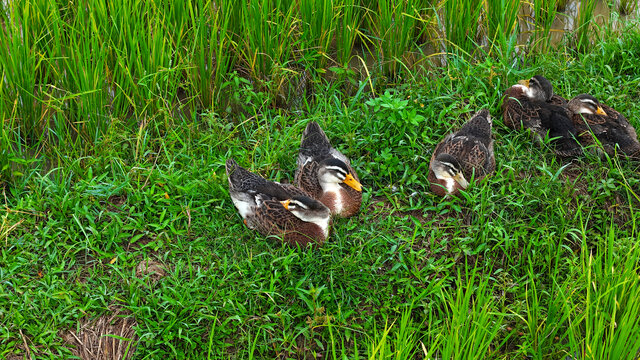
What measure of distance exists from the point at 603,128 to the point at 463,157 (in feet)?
4.17

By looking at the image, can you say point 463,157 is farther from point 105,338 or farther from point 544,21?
point 105,338

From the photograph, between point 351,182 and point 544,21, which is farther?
point 544,21

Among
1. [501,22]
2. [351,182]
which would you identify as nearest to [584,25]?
[501,22]

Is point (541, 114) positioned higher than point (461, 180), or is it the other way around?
point (541, 114)

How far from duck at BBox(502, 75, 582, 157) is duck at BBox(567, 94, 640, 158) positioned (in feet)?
0.30

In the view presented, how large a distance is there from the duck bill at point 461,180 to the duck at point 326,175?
72cm

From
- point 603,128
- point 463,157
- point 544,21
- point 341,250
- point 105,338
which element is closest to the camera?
point 105,338

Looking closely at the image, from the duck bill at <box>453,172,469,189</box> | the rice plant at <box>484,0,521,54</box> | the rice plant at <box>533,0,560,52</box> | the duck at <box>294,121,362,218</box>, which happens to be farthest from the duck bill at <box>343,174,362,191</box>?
the rice plant at <box>533,0,560,52</box>

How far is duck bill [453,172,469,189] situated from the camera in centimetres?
404

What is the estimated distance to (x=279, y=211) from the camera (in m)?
3.86

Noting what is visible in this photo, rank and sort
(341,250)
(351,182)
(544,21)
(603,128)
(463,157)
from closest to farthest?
(341,250) < (351,182) < (463,157) < (603,128) < (544,21)

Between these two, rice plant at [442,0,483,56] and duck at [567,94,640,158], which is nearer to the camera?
duck at [567,94,640,158]

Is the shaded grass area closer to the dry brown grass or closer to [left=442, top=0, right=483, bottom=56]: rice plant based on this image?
the dry brown grass

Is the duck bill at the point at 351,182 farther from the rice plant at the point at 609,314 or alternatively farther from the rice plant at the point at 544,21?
the rice plant at the point at 544,21
